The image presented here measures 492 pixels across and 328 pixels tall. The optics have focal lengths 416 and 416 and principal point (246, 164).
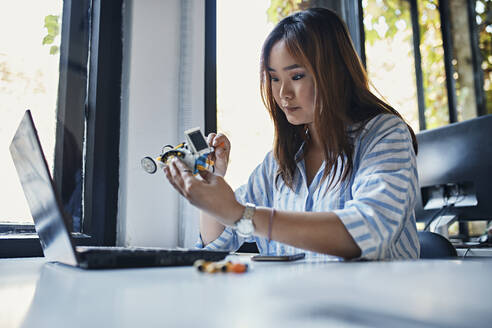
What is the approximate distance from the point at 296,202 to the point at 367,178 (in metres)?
0.35

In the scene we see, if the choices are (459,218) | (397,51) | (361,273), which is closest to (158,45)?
(459,218)

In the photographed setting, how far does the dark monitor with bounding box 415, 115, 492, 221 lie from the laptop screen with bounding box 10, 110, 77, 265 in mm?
1310

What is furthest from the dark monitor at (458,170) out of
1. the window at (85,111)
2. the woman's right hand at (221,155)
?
the window at (85,111)

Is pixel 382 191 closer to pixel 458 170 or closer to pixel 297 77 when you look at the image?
pixel 297 77

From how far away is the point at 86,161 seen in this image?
5.59 ft

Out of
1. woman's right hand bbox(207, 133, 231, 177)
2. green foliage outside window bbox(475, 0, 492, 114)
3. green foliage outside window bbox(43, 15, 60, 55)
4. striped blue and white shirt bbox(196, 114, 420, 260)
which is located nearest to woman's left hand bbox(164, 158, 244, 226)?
striped blue and white shirt bbox(196, 114, 420, 260)

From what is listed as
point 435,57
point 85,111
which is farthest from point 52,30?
point 435,57

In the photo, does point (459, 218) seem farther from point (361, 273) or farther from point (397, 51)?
point (397, 51)

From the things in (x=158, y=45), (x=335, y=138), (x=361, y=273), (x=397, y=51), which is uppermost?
(x=397, y=51)

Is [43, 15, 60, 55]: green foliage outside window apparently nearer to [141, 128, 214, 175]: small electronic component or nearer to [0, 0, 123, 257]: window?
[0, 0, 123, 257]: window

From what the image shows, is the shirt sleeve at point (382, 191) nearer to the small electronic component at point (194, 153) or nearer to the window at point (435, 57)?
the small electronic component at point (194, 153)

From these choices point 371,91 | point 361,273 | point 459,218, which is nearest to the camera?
point 361,273

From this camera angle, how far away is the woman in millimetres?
812

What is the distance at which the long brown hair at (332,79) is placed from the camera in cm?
112
